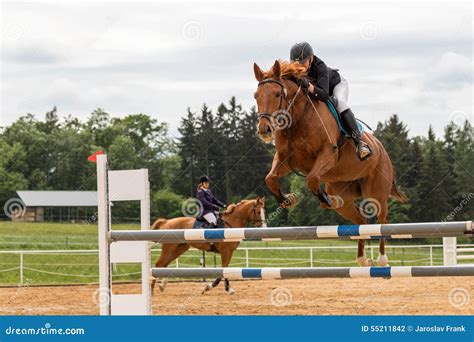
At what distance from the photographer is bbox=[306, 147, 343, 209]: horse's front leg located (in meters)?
5.39

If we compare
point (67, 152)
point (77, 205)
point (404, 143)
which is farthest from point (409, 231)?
point (67, 152)

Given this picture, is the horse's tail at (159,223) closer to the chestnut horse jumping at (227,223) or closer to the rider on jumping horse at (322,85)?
the chestnut horse jumping at (227,223)

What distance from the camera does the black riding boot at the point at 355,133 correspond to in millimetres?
6094

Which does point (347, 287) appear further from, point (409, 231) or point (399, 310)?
point (409, 231)

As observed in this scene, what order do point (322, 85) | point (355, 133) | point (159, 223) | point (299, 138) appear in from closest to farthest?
point (299, 138)
point (322, 85)
point (355, 133)
point (159, 223)

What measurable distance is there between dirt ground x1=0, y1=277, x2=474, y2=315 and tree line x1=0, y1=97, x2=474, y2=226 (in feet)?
68.3

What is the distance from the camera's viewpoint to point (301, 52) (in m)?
6.05

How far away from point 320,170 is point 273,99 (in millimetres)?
667

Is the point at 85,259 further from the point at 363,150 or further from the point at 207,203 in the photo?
the point at 363,150
